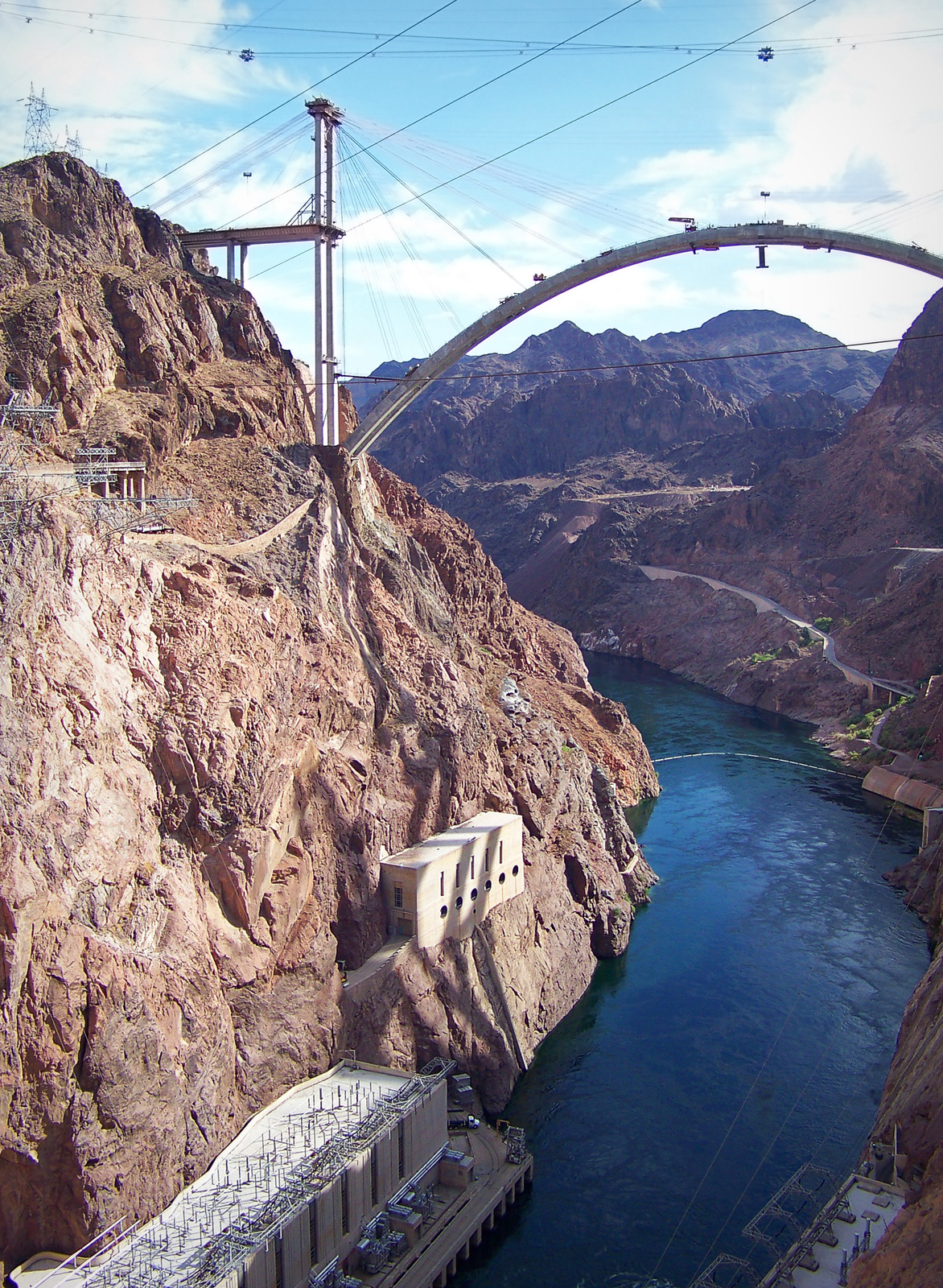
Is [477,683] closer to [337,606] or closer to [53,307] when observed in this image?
[337,606]

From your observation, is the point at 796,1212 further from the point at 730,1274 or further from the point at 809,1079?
the point at 809,1079

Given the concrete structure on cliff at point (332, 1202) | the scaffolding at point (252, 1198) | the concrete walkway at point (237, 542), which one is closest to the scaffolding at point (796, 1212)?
the concrete structure on cliff at point (332, 1202)

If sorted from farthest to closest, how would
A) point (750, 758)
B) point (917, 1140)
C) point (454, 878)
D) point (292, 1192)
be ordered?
point (750, 758), point (454, 878), point (917, 1140), point (292, 1192)

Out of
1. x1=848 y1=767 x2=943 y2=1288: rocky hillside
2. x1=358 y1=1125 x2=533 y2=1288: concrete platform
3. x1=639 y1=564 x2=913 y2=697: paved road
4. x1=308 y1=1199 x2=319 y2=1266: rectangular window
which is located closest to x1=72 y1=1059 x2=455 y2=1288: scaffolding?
x1=308 y1=1199 x2=319 y2=1266: rectangular window

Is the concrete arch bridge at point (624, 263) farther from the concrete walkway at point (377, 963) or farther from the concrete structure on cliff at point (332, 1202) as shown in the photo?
the concrete structure on cliff at point (332, 1202)

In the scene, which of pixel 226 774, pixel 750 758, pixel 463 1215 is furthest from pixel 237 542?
pixel 750 758

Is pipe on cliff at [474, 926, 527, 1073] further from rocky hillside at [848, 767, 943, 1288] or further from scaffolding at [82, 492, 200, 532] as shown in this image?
scaffolding at [82, 492, 200, 532]
